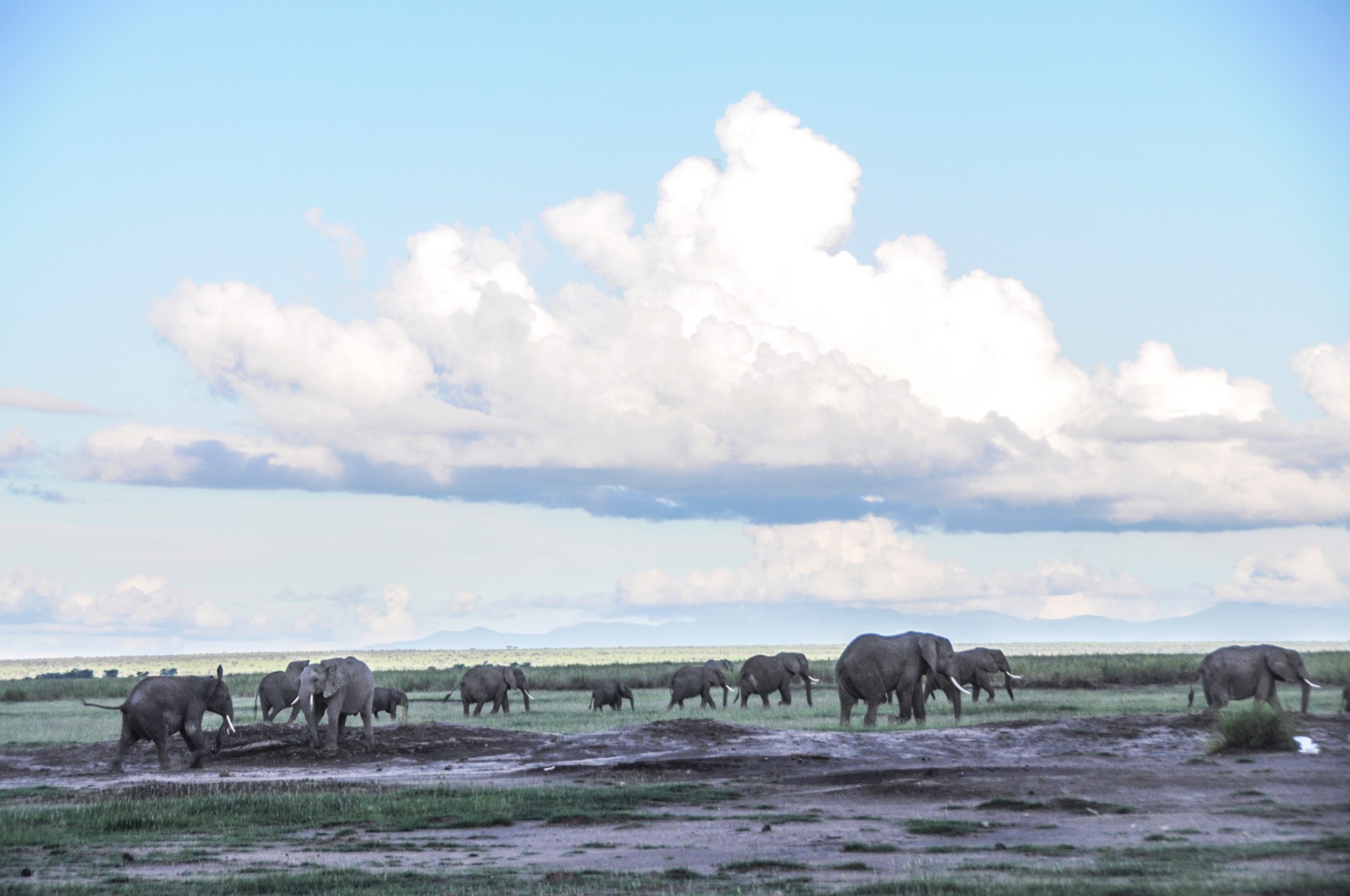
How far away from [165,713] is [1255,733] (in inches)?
843

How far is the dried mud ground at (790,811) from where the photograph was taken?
1346cm

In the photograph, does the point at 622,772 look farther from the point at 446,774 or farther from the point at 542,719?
the point at 542,719

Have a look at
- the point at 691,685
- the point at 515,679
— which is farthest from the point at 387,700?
the point at 691,685

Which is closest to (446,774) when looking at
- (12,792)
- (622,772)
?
(622,772)

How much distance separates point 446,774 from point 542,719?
44.2 ft

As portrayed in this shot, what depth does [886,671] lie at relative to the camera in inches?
1320

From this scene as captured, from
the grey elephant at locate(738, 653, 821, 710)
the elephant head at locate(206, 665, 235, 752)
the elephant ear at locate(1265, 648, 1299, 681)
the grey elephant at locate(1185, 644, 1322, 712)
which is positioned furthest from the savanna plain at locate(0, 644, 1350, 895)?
the grey elephant at locate(738, 653, 821, 710)

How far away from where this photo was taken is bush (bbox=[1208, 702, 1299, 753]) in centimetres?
2547

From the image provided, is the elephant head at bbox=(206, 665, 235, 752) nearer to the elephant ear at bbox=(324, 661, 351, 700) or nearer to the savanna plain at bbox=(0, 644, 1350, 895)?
the savanna plain at bbox=(0, 644, 1350, 895)

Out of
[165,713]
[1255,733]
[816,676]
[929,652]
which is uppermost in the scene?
[929,652]

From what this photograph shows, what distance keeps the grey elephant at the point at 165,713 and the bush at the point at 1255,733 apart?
19816 mm

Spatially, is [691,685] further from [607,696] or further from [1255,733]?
[1255,733]

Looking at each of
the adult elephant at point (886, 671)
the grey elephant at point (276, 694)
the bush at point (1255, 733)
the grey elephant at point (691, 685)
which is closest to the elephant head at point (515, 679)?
the grey elephant at point (691, 685)

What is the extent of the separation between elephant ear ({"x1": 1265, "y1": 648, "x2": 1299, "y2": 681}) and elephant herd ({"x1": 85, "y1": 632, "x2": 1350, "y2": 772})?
0.03 m
